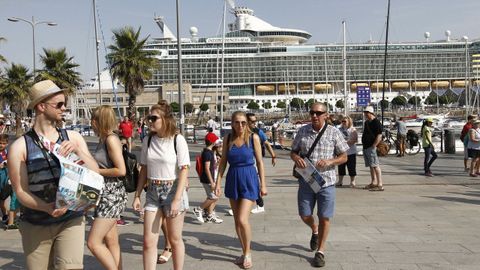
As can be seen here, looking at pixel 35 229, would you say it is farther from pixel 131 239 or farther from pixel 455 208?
pixel 455 208

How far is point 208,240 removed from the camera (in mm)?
6070

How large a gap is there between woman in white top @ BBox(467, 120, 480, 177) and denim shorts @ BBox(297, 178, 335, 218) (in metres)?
8.01

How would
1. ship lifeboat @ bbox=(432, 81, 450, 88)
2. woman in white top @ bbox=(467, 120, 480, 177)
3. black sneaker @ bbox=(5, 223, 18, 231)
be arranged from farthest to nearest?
ship lifeboat @ bbox=(432, 81, 450, 88) < woman in white top @ bbox=(467, 120, 480, 177) < black sneaker @ bbox=(5, 223, 18, 231)

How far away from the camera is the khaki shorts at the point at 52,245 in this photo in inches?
124

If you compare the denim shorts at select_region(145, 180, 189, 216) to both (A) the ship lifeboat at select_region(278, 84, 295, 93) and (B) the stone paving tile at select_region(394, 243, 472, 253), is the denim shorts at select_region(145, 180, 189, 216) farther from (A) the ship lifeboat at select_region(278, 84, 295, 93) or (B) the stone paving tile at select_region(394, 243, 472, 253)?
(A) the ship lifeboat at select_region(278, 84, 295, 93)

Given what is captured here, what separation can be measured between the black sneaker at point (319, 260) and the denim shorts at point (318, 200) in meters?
0.40

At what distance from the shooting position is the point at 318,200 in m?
5.16

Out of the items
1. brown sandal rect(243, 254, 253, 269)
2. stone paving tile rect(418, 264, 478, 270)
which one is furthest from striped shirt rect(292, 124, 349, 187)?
stone paving tile rect(418, 264, 478, 270)

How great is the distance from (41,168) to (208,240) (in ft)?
11.0

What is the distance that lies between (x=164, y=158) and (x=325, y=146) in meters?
1.81

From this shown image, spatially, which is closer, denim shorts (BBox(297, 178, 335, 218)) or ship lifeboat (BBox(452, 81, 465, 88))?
denim shorts (BBox(297, 178, 335, 218))

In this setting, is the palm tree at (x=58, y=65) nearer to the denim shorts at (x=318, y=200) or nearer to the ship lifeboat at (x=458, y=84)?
the denim shorts at (x=318, y=200)

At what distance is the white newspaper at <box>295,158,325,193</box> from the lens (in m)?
5.07

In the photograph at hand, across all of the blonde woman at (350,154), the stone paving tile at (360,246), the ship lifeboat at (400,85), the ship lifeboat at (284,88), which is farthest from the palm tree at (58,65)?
the ship lifeboat at (400,85)
